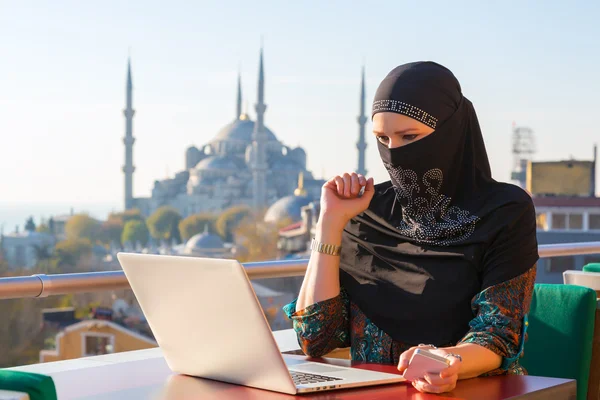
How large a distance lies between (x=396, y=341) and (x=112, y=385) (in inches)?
15.1

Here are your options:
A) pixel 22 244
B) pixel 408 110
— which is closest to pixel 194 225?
pixel 22 244

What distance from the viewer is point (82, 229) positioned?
56844mm

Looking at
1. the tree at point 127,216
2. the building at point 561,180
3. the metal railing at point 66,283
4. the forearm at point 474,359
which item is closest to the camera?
the forearm at point 474,359

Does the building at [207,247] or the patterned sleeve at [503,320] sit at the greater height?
the patterned sleeve at [503,320]

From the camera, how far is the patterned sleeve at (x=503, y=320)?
1.14m

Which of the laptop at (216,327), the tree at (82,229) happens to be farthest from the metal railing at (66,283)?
the tree at (82,229)

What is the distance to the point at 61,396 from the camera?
3.35 feet

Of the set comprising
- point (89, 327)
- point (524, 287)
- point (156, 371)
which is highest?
point (524, 287)

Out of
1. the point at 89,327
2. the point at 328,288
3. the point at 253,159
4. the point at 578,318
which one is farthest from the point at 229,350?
the point at 253,159

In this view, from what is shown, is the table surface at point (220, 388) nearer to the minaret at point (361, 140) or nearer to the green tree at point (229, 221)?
the minaret at point (361, 140)

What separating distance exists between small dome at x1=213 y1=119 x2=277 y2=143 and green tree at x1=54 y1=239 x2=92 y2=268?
14430 mm

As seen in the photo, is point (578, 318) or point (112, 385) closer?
point (112, 385)

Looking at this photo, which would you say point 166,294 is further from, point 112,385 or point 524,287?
point 524,287

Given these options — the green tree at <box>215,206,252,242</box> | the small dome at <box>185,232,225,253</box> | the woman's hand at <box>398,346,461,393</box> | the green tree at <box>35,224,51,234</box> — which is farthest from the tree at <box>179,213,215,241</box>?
the woman's hand at <box>398,346,461,393</box>
